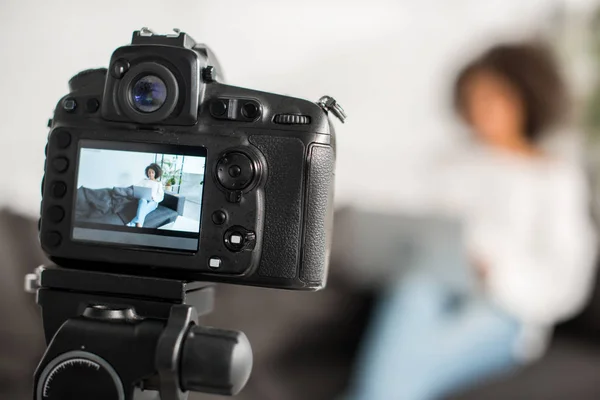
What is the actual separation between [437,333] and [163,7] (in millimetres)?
1299

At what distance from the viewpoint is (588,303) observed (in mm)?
1904

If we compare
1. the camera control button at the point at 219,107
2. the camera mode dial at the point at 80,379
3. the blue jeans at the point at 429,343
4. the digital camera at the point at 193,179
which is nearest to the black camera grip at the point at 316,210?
the digital camera at the point at 193,179

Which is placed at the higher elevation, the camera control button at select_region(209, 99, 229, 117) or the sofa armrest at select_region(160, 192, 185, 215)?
the camera control button at select_region(209, 99, 229, 117)

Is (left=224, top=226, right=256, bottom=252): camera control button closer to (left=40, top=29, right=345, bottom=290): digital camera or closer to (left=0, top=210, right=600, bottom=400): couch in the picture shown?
(left=40, top=29, right=345, bottom=290): digital camera

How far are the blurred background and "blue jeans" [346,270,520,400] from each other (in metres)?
0.03

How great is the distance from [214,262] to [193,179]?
0.09m

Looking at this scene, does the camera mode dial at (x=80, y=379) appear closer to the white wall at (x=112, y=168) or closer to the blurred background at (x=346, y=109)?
the white wall at (x=112, y=168)

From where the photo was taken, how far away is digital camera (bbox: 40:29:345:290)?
62 cm

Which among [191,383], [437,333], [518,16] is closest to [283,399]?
[437,333]

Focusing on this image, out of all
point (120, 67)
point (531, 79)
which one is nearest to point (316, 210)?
point (120, 67)

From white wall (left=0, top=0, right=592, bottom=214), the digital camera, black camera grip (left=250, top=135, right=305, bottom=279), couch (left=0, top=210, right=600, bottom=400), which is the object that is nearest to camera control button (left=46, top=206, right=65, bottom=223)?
the digital camera

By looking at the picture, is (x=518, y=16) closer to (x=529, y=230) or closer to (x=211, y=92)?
(x=529, y=230)

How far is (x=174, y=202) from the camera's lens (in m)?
0.63

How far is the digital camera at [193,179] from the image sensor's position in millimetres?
624
